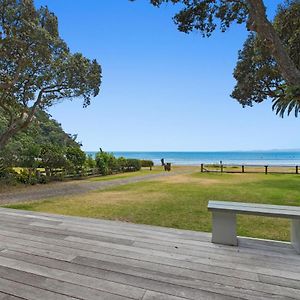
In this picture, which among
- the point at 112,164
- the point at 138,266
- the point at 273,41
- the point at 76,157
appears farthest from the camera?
the point at 112,164

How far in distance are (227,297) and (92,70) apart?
14095 mm

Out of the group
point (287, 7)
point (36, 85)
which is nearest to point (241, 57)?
point (287, 7)

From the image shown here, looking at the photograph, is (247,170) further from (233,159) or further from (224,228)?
(233,159)

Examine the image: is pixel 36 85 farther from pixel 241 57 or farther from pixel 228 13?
pixel 241 57

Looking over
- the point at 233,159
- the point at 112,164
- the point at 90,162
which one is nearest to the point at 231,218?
the point at 90,162

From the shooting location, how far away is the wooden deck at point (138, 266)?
7.00ft

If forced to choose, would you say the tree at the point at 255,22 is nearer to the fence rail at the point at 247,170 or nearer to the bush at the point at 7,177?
the bush at the point at 7,177

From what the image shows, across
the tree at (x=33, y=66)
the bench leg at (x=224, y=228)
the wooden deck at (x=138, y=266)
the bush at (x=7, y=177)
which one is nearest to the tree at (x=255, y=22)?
the bench leg at (x=224, y=228)

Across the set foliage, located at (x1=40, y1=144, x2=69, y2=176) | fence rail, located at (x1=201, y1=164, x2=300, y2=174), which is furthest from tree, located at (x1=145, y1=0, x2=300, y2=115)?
fence rail, located at (x1=201, y1=164, x2=300, y2=174)

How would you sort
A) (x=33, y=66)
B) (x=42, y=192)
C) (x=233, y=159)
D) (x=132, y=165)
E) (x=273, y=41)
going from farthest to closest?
(x=233, y=159) → (x=132, y=165) → (x=33, y=66) → (x=42, y=192) → (x=273, y=41)

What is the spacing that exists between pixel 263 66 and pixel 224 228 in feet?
42.5

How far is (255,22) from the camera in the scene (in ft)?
13.7

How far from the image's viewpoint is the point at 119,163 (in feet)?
78.6

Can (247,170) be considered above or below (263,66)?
below
